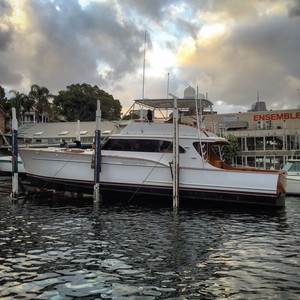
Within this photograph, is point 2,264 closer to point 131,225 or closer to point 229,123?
point 131,225

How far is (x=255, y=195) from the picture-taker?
737 inches

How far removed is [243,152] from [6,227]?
42358mm

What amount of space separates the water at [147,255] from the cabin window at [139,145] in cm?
402

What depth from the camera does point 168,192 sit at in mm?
19578

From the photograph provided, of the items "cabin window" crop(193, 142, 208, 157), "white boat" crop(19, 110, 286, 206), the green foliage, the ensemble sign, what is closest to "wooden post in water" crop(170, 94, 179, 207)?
"white boat" crop(19, 110, 286, 206)

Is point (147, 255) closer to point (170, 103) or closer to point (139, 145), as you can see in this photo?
point (139, 145)

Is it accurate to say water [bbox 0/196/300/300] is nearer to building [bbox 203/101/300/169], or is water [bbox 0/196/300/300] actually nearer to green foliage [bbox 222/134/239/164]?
building [bbox 203/101/300/169]

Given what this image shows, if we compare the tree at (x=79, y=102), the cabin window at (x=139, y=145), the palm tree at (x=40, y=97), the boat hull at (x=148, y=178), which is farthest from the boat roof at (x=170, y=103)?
the palm tree at (x=40, y=97)

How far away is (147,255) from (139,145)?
1069 centimetres

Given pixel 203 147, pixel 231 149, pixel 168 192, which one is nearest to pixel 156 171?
pixel 168 192

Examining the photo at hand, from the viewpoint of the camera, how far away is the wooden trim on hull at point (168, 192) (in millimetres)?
18734

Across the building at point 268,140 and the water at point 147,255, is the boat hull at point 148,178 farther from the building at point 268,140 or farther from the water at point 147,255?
the building at point 268,140

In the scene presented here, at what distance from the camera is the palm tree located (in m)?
75.4

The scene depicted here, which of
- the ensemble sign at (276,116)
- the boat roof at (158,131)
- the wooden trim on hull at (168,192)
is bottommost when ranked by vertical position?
the wooden trim on hull at (168,192)
